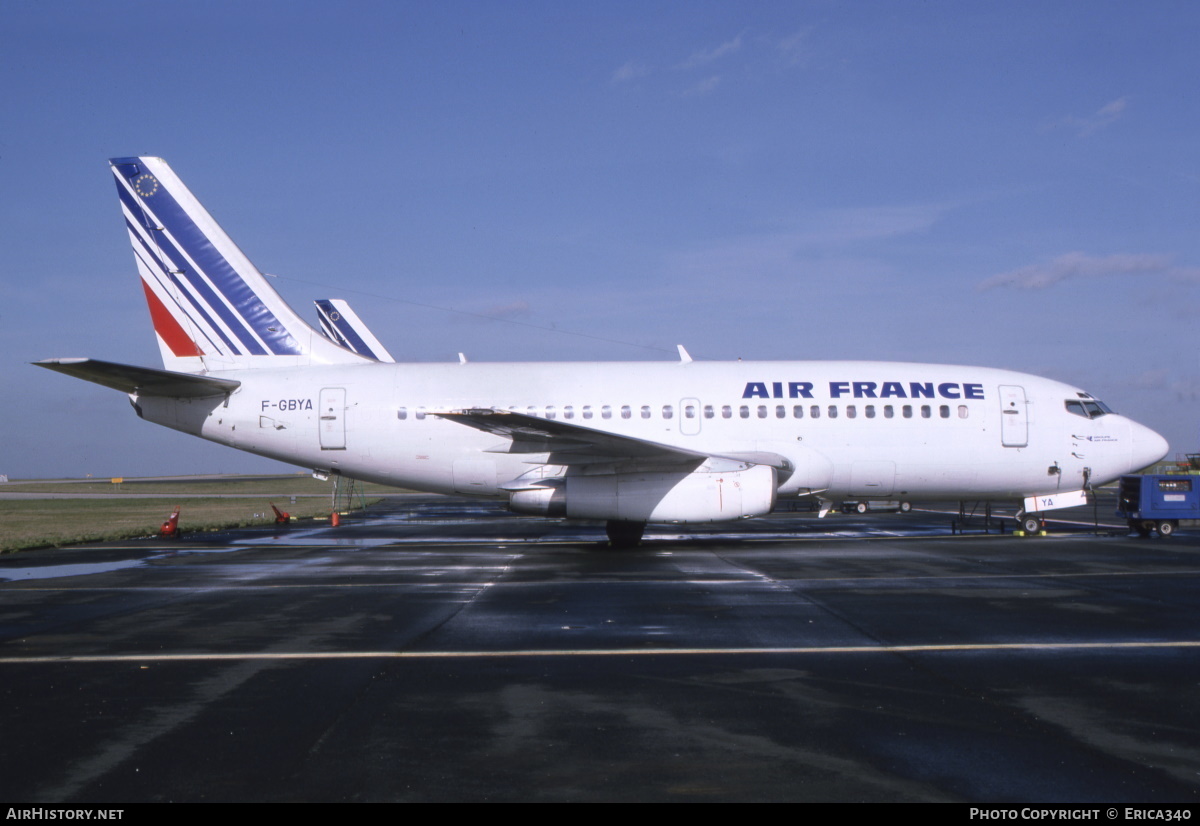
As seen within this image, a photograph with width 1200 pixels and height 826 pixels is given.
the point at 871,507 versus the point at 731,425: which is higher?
the point at 731,425

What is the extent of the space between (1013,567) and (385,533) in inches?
636

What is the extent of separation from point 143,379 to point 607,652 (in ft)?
46.7

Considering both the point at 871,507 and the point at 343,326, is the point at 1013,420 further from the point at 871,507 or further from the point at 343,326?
the point at 343,326

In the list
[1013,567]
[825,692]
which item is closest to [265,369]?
[1013,567]

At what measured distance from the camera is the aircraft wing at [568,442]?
1684cm

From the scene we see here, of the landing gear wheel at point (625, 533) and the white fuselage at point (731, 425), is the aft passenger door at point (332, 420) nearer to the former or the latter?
the white fuselage at point (731, 425)

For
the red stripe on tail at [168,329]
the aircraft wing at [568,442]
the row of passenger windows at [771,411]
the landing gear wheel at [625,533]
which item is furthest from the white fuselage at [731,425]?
the landing gear wheel at [625,533]

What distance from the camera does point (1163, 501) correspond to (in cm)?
2075

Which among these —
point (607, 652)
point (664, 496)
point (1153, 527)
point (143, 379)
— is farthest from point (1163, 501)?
point (143, 379)

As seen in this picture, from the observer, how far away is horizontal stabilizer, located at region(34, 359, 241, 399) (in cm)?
1712

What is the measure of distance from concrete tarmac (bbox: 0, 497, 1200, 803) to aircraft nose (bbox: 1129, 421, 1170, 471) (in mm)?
6844

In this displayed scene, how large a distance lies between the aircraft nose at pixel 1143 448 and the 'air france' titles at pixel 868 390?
141 inches

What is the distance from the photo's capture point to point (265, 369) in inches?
823

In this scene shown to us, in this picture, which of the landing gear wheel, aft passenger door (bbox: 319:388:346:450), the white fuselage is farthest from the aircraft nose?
aft passenger door (bbox: 319:388:346:450)
